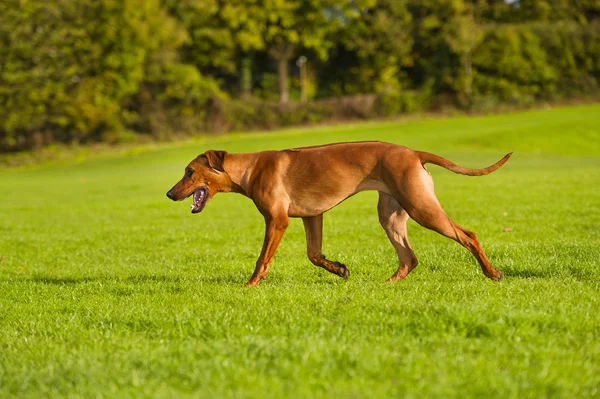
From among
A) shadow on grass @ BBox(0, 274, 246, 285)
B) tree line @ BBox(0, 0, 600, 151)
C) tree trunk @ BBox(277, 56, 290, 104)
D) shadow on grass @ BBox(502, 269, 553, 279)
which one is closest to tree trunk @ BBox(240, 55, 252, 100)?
tree line @ BBox(0, 0, 600, 151)

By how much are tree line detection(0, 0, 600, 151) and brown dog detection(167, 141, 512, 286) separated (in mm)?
42582

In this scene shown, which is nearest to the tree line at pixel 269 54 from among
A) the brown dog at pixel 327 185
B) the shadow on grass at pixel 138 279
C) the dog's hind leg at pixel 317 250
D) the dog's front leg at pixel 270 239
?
the shadow on grass at pixel 138 279

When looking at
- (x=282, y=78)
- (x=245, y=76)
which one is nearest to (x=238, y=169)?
(x=282, y=78)

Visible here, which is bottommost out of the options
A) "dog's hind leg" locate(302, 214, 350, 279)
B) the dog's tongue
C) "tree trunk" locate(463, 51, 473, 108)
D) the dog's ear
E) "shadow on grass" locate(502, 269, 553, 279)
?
"tree trunk" locate(463, 51, 473, 108)

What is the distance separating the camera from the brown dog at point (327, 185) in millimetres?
6840

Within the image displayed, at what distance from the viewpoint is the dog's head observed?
7.54 metres

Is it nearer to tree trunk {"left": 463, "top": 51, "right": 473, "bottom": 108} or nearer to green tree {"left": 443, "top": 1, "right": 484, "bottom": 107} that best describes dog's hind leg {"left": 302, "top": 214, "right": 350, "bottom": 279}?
tree trunk {"left": 463, "top": 51, "right": 473, "bottom": 108}

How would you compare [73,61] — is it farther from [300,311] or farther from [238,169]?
[300,311]

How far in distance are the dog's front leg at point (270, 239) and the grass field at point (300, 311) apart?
241 millimetres

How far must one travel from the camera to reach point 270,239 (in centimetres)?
726

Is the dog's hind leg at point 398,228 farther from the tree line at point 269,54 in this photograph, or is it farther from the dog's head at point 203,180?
the tree line at point 269,54

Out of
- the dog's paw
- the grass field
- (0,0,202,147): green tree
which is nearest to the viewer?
the grass field

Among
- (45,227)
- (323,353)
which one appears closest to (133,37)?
(45,227)

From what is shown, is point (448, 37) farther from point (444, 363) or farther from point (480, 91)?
point (444, 363)
